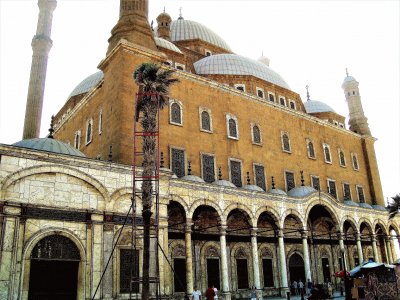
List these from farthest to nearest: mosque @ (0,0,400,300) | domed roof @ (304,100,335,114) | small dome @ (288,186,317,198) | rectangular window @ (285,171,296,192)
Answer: domed roof @ (304,100,335,114), rectangular window @ (285,171,296,192), small dome @ (288,186,317,198), mosque @ (0,0,400,300)

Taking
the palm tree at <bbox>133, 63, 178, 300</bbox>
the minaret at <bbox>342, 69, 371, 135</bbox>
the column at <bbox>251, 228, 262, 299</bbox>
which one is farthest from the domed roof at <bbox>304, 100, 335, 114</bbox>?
the palm tree at <bbox>133, 63, 178, 300</bbox>

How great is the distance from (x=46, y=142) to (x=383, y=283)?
1394cm

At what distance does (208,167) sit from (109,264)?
869 centimetres

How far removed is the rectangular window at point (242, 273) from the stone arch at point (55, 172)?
9643 mm

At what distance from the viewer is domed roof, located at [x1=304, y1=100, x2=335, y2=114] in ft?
115

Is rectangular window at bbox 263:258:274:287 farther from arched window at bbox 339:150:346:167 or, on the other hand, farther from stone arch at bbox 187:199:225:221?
arched window at bbox 339:150:346:167

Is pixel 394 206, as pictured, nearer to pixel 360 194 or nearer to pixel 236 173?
pixel 360 194

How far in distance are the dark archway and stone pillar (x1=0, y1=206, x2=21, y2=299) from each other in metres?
0.63

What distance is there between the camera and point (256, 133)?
23656 mm

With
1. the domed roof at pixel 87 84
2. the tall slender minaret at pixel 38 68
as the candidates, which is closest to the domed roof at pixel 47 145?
the tall slender minaret at pixel 38 68

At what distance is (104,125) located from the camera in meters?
19.2

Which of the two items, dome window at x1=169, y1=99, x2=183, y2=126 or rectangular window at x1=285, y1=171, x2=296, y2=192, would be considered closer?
dome window at x1=169, y1=99, x2=183, y2=126

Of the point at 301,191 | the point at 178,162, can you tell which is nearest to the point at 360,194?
the point at 301,191

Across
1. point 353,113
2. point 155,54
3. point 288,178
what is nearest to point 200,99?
point 155,54
